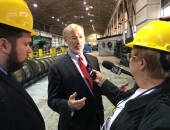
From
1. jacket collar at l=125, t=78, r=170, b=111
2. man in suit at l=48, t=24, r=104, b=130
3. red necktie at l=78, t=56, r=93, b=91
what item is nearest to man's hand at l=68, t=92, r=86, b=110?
man in suit at l=48, t=24, r=104, b=130

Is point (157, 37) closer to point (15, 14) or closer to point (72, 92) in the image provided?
point (15, 14)

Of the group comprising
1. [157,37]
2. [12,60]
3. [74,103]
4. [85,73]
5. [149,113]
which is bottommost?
[74,103]

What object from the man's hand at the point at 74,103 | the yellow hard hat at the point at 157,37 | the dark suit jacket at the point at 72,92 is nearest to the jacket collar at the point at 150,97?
the yellow hard hat at the point at 157,37

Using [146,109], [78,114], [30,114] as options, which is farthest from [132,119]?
[78,114]

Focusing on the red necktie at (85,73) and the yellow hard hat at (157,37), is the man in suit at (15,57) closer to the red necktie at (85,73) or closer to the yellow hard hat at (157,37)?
the yellow hard hat at (157,37)

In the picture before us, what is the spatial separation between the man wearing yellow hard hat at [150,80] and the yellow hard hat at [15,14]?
80 centimetres

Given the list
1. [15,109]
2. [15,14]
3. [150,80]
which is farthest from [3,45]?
[150,80]

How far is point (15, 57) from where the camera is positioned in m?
1.09

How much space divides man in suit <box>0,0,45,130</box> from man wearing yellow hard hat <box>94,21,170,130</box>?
580mm

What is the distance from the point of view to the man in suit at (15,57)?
995mm

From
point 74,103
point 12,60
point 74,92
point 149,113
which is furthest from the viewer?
point 74,92

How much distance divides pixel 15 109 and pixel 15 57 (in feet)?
1.08

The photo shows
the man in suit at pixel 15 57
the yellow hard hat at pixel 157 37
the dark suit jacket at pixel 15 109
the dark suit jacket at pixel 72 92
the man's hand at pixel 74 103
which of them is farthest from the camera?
the dark suit jacket at pixel 72 92

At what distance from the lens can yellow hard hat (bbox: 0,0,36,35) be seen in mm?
1087
